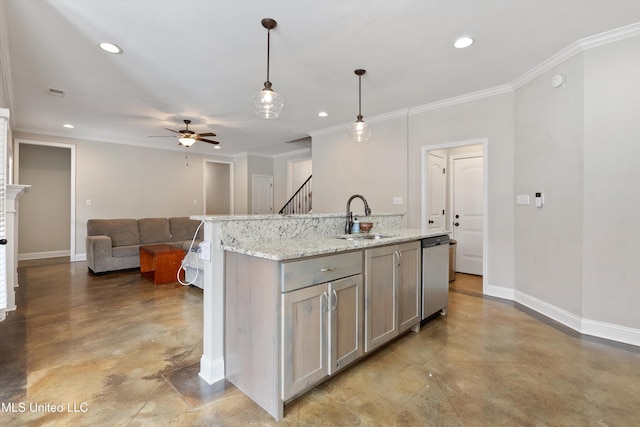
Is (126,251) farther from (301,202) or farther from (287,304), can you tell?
(287,304)

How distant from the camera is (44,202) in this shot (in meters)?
6.72

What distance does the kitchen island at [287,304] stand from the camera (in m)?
1.63

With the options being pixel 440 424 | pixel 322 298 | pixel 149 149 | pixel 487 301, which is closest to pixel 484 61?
pixel 487 301

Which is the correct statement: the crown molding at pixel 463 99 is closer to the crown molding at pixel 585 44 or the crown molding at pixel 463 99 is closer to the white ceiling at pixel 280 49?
the white ceiling at pixel 280 49

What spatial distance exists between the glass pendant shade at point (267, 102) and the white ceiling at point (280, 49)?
54cm

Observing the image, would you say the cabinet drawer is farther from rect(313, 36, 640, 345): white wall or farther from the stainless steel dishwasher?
rect(313, 36, 640, 345): white wall

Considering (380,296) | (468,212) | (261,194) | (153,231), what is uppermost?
(261,194)

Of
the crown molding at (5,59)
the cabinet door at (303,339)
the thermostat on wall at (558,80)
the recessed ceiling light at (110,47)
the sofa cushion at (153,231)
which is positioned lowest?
the cabinet door at (303,339)

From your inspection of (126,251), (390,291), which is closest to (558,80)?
(390,291)

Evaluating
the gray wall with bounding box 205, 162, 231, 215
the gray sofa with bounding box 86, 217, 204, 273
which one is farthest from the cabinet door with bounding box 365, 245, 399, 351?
the gray wall with bounding box 205, 162, 231, 215

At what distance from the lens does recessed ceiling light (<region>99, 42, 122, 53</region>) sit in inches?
108

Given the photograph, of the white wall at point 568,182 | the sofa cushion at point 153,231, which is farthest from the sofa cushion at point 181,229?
the white wall at point 568,182

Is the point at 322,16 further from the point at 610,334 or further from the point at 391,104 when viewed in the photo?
the point at 610,334

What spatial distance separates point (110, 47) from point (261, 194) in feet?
19.2
